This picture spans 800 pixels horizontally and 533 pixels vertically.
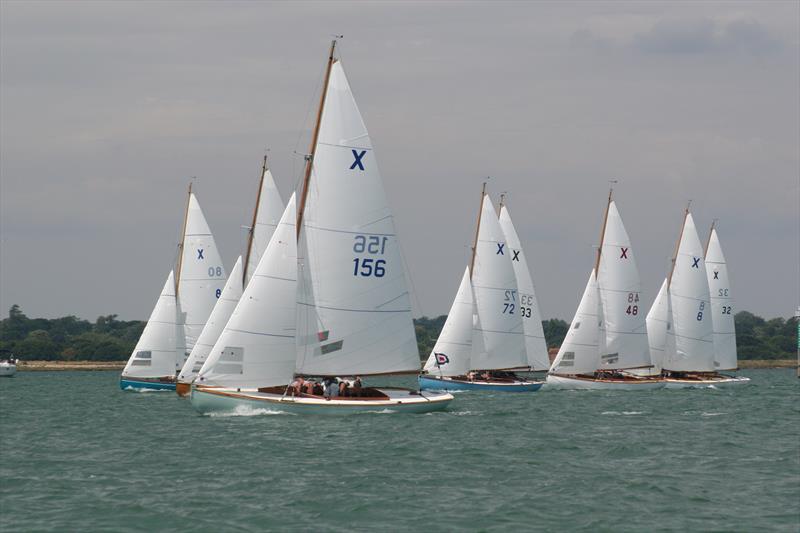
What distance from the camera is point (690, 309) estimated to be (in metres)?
80.8

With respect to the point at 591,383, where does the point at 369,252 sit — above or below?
above

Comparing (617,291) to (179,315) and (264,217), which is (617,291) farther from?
(179,315)

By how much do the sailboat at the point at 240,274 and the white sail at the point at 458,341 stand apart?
11355 millimetres

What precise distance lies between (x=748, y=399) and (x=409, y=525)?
44.5 m

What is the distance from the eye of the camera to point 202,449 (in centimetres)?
3469

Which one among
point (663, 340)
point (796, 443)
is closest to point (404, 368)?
point (796, 443)

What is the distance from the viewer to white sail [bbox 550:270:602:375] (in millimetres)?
73312

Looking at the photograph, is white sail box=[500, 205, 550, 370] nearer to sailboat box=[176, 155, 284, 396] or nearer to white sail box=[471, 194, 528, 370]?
white sail box=[471, 194, 528, 370]

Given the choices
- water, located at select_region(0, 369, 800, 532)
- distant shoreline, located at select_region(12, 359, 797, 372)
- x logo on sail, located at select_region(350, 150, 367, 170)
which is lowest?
water, located at select_region(0, 369, 800, 532)

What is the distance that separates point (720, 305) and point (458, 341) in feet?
89.2

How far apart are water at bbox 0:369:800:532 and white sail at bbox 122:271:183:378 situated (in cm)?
2005

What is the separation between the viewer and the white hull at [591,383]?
7156 centimetres

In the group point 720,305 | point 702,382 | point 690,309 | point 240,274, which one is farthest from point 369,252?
point 720,305

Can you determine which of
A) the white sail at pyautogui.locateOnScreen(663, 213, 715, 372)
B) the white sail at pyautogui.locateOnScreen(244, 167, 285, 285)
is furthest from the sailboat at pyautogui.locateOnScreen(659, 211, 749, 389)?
the white sail at pyautogui.locateOnScreen(244, 167, 285, 285)
